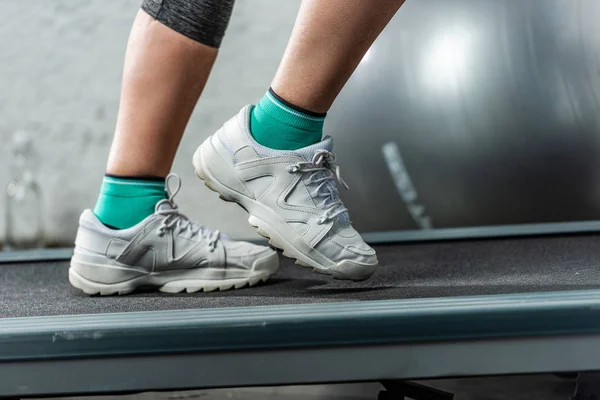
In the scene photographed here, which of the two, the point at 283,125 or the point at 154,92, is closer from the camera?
the point at 283,125

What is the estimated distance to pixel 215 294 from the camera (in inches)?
40.3

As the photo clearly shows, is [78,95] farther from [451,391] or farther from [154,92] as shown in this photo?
[451,391]

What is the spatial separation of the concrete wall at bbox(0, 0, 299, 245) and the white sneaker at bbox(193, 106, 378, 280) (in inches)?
42.6

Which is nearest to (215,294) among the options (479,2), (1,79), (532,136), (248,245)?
(248,245)

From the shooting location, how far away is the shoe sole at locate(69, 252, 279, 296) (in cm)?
105

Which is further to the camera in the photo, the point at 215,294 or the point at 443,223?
the point at 443,223

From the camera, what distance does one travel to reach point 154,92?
41.4 inches

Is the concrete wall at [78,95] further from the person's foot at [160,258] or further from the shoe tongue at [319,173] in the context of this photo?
the shoe tongue at [319,173]

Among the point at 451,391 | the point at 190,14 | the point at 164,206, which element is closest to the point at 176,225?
the point at 164,206

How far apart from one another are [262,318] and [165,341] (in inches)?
4.7

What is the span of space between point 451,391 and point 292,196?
0.59 meters

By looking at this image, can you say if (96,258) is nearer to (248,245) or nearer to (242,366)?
(248,245)

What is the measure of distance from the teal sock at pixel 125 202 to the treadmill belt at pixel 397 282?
13 centimetres

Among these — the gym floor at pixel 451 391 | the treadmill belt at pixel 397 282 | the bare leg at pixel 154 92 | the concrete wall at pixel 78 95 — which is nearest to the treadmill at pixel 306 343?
the treadmill belt at pixel 397 282
